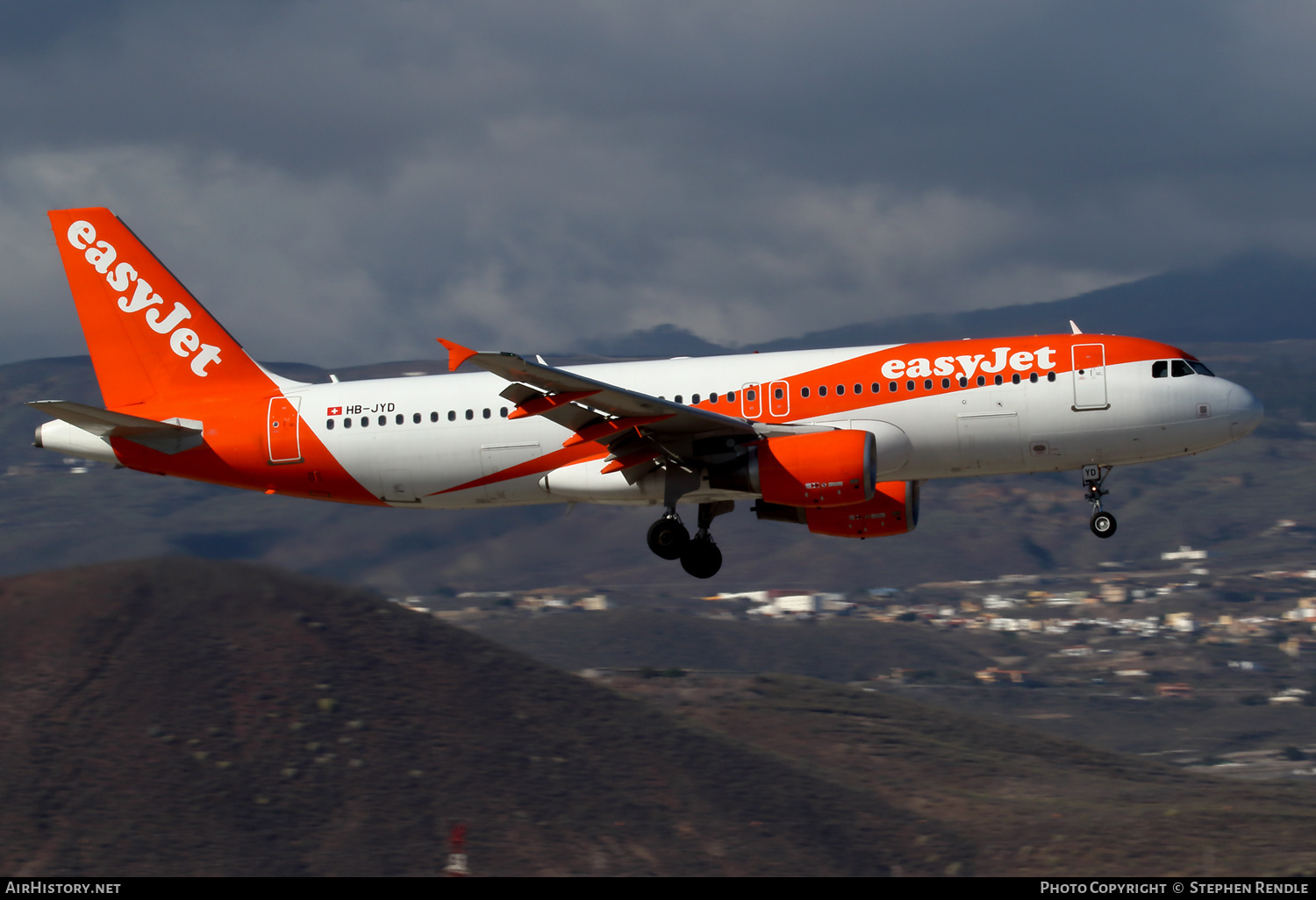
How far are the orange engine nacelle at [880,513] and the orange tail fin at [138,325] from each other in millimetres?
17538

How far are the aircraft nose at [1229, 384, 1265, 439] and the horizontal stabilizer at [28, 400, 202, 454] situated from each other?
28.9 meters

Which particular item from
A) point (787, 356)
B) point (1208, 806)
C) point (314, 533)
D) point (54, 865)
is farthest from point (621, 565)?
point (787, 356)

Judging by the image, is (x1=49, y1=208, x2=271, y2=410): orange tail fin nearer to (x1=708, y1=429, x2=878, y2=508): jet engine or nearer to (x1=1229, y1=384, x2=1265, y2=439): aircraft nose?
(x1=708, y1=429, x2=878, y2=508): jet engine

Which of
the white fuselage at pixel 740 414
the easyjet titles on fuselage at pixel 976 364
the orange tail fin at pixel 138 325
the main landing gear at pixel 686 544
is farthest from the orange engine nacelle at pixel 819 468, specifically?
the orange tail fin at pixel 138 325

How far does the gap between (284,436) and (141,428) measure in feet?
13.3

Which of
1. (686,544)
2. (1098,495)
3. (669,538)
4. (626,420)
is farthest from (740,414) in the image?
(1098,495)

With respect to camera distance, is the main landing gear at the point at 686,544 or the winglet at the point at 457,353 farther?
the main landing gear at the point at 686,544

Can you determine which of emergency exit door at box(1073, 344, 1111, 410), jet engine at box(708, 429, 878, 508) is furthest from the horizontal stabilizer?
emergency exit door at box(1073, 344, 1111, 410)

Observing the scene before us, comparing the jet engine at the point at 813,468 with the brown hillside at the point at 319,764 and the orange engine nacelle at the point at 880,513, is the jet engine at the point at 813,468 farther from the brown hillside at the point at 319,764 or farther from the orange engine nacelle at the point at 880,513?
the brown hillside at the point at 319,764

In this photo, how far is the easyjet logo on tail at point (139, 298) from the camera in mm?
41406

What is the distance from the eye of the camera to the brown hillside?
8075 cm

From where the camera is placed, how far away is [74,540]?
138500mm
